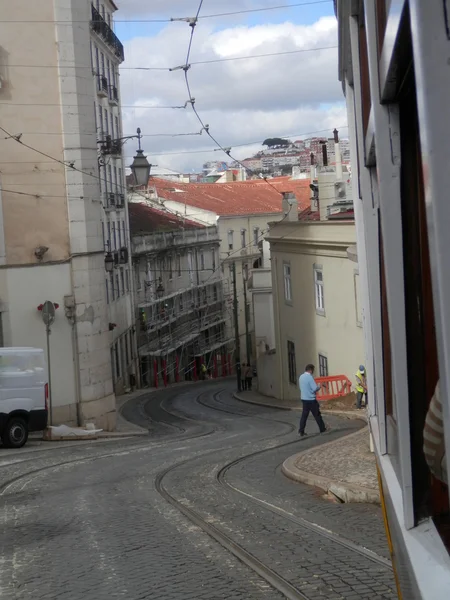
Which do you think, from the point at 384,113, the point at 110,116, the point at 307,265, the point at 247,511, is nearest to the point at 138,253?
the point at 110,116

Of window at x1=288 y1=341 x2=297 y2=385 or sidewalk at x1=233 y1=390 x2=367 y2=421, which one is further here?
window at x1=288 y1=341 x2=297 y2=385

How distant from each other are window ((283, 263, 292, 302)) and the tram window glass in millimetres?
34486

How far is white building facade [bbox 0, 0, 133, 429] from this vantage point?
2675 centimetres

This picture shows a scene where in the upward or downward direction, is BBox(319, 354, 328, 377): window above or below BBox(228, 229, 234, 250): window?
below

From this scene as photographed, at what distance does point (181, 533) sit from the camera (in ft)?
29.5

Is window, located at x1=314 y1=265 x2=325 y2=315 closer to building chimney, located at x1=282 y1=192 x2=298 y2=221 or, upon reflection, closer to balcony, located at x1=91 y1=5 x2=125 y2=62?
building chimney, located at x1=282 y1=192 x2=298 y2=221

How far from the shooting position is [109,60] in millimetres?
47438

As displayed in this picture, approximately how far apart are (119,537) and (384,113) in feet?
23.4

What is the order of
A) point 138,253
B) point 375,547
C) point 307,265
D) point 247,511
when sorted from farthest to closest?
point 138,253 < point 307,265 < point 247,511 < point 375,547

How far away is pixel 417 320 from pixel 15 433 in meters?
20.0

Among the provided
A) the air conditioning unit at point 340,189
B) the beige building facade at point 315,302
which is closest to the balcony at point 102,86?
the beige building facade at point 315,302

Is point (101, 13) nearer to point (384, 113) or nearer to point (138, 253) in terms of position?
point (138, 253)

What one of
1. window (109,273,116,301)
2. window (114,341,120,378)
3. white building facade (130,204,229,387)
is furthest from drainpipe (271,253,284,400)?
white building facade (130,204,229,387)

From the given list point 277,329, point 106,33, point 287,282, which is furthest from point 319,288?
point 106,33
